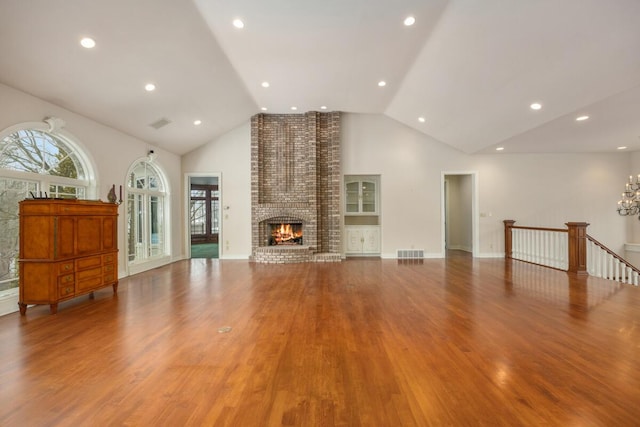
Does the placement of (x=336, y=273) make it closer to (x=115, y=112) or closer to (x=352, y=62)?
(x=352, y=62)

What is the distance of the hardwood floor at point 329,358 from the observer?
1.82 meters

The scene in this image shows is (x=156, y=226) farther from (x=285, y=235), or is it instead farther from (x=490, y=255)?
(x=490, y=255)

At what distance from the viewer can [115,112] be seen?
17.2ft

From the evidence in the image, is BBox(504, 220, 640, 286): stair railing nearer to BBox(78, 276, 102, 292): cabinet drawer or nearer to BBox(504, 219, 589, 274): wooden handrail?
BBox(504, 219, 589, 274): wooden handrail

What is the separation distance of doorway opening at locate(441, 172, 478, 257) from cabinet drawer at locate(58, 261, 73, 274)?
7867 mm

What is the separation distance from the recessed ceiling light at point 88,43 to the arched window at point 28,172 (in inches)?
55.0

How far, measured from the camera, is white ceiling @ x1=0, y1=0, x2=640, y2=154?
3.39m

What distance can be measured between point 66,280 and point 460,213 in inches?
385

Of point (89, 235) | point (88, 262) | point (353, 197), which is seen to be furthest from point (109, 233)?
point (353, 197)

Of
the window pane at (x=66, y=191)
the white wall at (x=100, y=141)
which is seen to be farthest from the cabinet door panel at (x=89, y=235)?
the white wall at (x=100, y=141)

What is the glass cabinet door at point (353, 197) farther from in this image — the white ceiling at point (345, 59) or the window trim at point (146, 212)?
the window trim at point (146, 212)

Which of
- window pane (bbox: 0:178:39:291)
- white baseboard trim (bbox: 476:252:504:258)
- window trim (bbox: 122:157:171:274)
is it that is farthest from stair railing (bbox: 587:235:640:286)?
window pane (bbox: 0:178:39:291)

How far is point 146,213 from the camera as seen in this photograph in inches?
274

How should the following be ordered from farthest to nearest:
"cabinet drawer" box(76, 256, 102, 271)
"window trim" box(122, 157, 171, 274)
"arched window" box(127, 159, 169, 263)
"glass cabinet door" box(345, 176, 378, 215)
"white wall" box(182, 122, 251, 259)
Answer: "glass cabinet door" box(345, 176, 378, 215) < "white wall" box(182, 122, 251, 259) < "arched window" box(127, 159, 169, 263) < "window trim" box(122, 157, 171, 274) < "cabinet drawer" box(76, 256, 102, 271)
